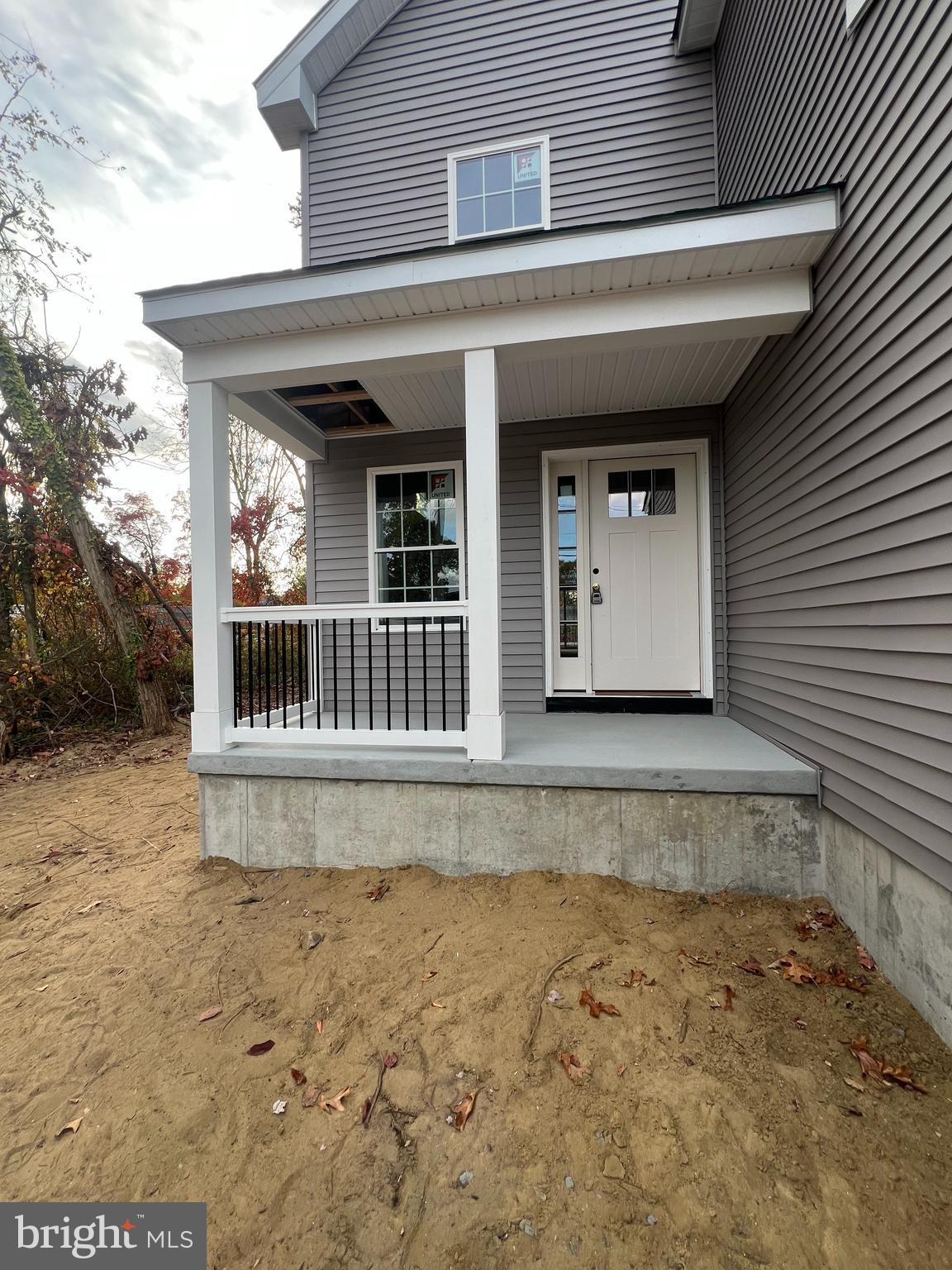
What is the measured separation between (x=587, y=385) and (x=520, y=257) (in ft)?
4.53

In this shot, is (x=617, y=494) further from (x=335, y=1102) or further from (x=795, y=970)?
(x=335, y=1102)

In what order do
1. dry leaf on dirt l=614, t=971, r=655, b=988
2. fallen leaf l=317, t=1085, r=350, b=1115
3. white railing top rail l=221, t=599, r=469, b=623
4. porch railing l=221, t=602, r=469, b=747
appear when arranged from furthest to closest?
1. porch railing l=221, t=602, r=469, b=747
2. white railing top rail l=221, t=599, r=469, b=623
3. dry leaf on dirt l=614, t=971, r=655, b=988
4. fallen leaf l=317, t=1085, r=350, b=1115

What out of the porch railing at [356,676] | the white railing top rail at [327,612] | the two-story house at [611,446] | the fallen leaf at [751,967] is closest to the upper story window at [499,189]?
the two-story house at [611,446]

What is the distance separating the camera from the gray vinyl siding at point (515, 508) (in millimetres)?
4215

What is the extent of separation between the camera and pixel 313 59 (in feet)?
15.0

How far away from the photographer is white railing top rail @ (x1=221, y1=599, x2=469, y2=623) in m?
2.97

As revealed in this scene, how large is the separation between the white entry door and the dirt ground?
2133 millimetres

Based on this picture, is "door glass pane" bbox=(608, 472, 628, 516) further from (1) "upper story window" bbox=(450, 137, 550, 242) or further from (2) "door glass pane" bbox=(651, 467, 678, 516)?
(1) "upper story window" bbox=(450, 137, 550, 242)

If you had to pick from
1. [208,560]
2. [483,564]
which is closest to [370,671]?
[483,564]

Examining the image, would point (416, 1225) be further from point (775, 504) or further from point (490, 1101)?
point (775, 504)

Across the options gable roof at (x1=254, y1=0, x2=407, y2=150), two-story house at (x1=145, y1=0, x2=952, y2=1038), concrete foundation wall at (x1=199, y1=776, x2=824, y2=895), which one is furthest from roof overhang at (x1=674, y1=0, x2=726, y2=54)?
concrete foundation wall at (x1=199, y1=776, x2=824, y2=895)

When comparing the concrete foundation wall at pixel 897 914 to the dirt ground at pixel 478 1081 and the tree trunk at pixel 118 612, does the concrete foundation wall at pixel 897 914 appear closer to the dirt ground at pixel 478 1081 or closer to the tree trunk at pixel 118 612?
the dirt ground at pixel 478 1081
